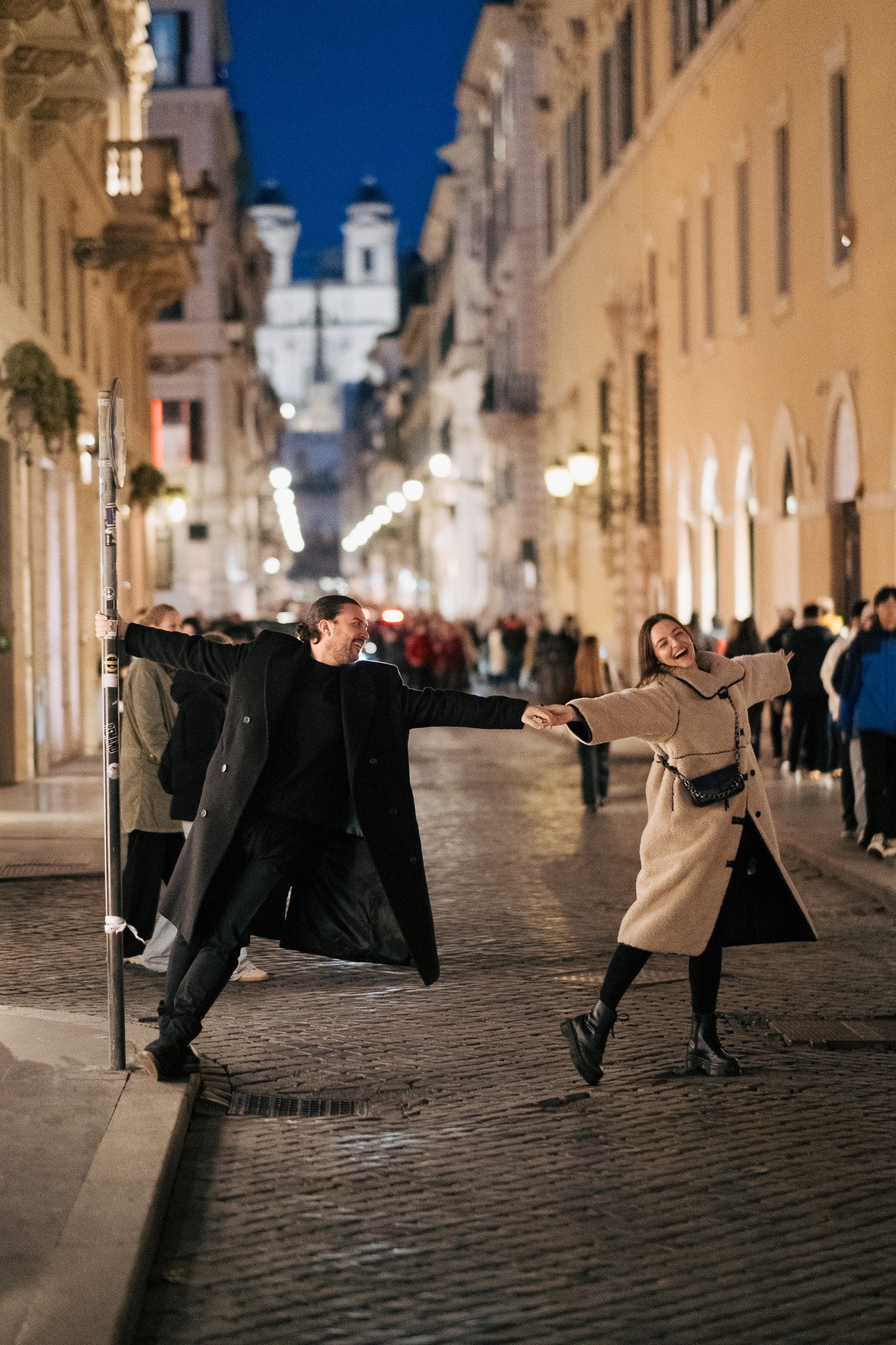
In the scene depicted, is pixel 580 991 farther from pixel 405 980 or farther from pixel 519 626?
pixel 519 626

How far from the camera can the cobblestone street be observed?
5.24 metres

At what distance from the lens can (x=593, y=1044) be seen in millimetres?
7621

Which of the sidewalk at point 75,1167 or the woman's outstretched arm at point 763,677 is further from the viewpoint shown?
the woman's outstretched arm at point 763,677

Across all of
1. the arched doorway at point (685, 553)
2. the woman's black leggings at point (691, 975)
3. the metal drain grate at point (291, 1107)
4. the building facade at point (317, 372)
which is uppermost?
the building facade at point (317, 372)

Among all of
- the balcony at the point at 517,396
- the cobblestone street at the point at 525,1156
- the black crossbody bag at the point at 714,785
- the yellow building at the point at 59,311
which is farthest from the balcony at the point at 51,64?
the balcony at the point at 517,396

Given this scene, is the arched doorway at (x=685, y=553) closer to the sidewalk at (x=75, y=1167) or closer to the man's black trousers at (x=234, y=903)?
the sidewalk at (x=75, y=1167)

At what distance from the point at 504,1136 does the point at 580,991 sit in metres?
2.77

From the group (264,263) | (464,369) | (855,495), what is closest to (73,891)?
(855,495)

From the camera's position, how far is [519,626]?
44594mm

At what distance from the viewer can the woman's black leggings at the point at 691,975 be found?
7656 millimetres

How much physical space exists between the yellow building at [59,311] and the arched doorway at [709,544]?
28.2ft

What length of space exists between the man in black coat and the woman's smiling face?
53 centimetres

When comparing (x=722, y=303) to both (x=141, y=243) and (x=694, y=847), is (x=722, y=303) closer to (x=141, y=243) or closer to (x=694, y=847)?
(x=141, y=243)

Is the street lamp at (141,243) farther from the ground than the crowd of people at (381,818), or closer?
farther from the ground
